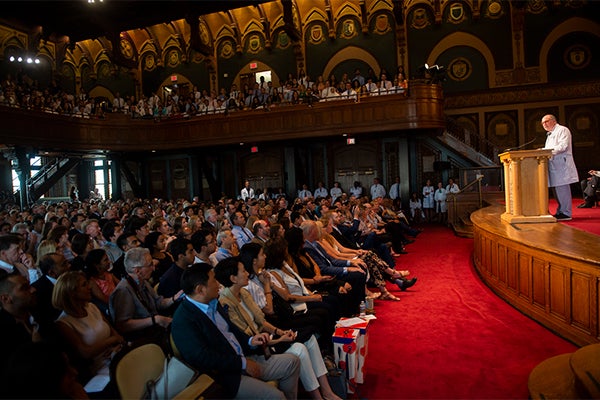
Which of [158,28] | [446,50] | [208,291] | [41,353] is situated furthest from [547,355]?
[158,28]

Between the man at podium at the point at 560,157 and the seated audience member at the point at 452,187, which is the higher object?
the man at podium at the point at 560,157

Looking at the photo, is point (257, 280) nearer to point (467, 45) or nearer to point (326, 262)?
point (326, 262)

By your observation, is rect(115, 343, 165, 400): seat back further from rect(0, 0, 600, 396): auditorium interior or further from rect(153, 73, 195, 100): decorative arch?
rect(153, 73, 195, 100): decorative arch

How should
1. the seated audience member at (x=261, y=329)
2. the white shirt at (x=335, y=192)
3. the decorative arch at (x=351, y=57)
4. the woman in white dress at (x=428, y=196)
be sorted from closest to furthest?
the seated audience member at (x=261, y=329)
the woman in white dress at (x=428, y=196)
the white shirt at (x=335, y=192)
the decorative arch at (x=351, y=57)

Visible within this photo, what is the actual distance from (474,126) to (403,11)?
4.86 metres

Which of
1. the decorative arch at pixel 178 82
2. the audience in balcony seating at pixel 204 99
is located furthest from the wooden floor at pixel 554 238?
the decorative arch at pixel 178 82

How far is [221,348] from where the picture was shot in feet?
8.23

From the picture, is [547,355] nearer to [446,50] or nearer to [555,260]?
[555,260]

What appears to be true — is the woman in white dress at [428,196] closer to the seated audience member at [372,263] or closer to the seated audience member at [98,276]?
the seated audience member at [372,263]

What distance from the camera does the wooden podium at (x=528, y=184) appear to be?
18.0 ft

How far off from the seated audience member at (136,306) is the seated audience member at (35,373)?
1.29 m

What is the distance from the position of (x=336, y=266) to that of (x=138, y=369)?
333cm

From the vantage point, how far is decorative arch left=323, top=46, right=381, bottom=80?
1573cm

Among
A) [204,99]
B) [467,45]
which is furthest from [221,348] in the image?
[467,45]
